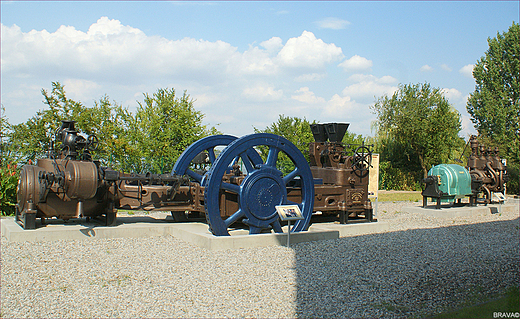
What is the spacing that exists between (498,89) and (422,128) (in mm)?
11280

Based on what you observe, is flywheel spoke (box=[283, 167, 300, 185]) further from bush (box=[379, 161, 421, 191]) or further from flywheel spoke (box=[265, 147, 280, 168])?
bush (box=[379, 161, 421, 191])

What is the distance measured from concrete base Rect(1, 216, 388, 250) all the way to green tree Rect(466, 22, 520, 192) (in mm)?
25994

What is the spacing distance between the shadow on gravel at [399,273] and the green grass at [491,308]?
130 mm

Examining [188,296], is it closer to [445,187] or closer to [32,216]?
[32,216]

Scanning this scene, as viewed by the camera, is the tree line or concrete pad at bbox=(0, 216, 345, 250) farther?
the tree line

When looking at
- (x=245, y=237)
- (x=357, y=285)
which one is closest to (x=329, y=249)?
(x=245, y=237)

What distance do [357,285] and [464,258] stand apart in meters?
2.55

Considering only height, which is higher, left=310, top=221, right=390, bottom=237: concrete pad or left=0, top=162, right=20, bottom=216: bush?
left=0, top=162, right=20, bottom=216: bush

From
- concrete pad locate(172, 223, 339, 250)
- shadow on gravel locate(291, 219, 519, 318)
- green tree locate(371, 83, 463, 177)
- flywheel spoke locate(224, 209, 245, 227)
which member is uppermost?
green tree locate(371, 83, 463, 177)

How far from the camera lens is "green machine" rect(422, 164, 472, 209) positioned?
13562 mm

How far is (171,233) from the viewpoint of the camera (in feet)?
28.4

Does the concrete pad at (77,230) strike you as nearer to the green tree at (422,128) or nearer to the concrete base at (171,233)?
the concrete base at (171,233)

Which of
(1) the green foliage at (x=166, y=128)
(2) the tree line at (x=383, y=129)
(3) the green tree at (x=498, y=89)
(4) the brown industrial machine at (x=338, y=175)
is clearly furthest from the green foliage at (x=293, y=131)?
(3) the green tree at (x=498, y=89)

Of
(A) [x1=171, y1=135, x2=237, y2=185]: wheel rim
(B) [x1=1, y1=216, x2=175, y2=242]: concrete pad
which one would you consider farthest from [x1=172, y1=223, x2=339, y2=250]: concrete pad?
(A) [x1=171, y1=135, x2=237, y2=185]: wheel rim
